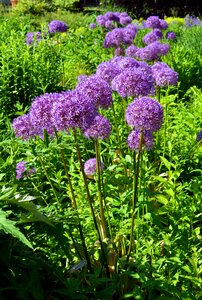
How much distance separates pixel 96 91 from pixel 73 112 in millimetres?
360

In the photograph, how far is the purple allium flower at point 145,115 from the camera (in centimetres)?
205

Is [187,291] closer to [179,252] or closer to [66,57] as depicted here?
[179,252]

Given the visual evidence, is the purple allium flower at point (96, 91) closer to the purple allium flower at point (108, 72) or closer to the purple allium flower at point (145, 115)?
the purple allium flower at point (145, 115)

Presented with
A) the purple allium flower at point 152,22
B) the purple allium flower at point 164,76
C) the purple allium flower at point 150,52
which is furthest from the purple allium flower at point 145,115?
the purple allium flower at point 152,22

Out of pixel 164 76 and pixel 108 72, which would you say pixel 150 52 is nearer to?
pixel 164 76

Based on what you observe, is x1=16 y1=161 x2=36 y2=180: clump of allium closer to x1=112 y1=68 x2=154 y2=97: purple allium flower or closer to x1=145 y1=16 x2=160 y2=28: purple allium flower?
x1=112 y1=68 x2=154 y2=97: purple allium flower

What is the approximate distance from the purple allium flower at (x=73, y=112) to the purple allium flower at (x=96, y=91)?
0.76 feet

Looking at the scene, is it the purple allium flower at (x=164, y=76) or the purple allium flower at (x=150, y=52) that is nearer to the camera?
the purple allium flower at (x=164, y=76)

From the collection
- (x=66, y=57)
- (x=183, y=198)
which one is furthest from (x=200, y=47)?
(x=183, y=198)

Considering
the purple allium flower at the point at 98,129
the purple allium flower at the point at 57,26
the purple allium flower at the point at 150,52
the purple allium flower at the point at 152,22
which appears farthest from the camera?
the purple allium flower at the point at 57,26

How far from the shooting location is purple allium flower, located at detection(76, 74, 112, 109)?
2229mm

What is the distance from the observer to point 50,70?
5508mm

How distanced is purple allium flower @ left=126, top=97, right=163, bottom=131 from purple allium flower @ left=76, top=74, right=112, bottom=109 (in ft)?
0.73

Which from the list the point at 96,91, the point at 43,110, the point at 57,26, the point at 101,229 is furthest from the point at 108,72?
the point at 57,26
